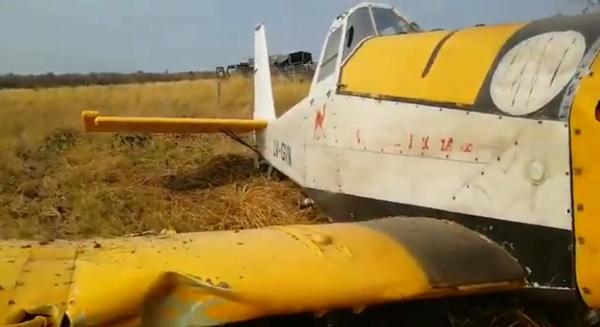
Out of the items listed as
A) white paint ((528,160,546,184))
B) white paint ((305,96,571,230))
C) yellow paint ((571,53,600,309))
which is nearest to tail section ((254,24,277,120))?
white paint ((305,96,571,230))

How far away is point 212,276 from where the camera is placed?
2.53 m

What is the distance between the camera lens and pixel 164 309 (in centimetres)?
233

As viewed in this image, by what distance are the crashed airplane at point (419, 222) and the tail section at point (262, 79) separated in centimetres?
439

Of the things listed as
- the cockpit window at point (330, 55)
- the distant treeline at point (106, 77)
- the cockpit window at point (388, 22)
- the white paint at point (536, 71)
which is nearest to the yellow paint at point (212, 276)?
the white paint at point (536, 71)

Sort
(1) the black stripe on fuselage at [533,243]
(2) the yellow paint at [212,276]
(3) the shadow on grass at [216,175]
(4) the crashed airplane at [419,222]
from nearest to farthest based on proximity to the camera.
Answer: (2) the yellow paint at [212,276]
(4) the crashed airplane at [419,222]
(1) the black stripe on fuselage at [533,243]
(3) the shadow on grass at [216,175]

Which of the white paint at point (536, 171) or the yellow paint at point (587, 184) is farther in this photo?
the white paint at point (536, 171)

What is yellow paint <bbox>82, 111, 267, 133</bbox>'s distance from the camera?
7.20m

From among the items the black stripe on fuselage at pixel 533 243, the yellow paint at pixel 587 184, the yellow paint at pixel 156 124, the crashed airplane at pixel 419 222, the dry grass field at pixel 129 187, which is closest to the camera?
the crashed airplane at pixel 419 222

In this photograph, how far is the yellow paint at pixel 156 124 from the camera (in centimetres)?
720

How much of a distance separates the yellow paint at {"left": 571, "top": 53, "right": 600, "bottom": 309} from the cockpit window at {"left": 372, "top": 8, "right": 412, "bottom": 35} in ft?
7.58

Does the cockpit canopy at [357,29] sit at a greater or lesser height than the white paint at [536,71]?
greater

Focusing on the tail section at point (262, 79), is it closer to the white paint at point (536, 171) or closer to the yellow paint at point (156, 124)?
the yellow paint at point (156, 124)

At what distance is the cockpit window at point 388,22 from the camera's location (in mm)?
5043

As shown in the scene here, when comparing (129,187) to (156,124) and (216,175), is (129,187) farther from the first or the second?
(216,175)
